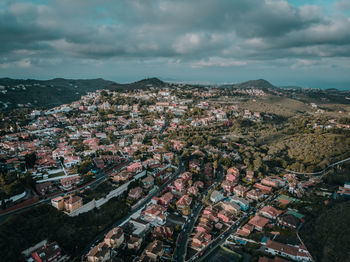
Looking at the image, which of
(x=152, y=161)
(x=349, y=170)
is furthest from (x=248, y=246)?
(x=349, y=170)

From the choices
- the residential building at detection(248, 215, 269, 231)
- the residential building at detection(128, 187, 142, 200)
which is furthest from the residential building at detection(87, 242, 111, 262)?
the residential building at detection(248, 215, 269, 231)

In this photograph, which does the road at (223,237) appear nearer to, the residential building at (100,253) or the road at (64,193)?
the residential building at (100,253)

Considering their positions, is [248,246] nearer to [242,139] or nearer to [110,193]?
[110,193]

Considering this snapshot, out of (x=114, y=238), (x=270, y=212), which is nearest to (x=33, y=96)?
(x=114, y=238)

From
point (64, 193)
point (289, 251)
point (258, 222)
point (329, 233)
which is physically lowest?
point (258, 222)

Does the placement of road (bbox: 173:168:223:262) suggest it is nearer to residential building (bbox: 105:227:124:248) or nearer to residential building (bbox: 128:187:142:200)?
residential building (bbox: 105:227:124:248)

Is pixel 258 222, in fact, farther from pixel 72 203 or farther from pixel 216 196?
pixel 72 203

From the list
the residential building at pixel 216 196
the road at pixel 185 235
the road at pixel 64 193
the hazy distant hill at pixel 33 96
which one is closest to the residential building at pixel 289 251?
the road at pixel 185 235

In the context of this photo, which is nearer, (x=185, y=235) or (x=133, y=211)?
(x=185, y=235)
